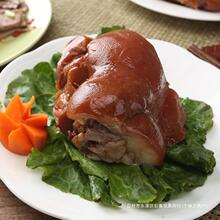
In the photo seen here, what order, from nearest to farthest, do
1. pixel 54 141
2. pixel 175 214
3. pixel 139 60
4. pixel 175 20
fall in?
pixel 175 214 → pixel 139 60 → pixel 54 141 → pixel 175 20

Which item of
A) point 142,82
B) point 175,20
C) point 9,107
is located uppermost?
point 142,82

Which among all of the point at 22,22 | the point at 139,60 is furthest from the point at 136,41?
the point at 22,22

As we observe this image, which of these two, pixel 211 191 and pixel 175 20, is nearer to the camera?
pixel 211 191

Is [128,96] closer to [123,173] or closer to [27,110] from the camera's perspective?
[123,173]

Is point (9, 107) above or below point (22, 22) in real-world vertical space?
above

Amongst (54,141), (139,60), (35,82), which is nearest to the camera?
(139,60)

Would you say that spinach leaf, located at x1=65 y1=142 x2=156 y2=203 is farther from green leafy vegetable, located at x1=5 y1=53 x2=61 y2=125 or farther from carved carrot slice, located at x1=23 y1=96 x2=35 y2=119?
green leafy vegetable, located at x1=5 y1=53 x2=61 y2=125

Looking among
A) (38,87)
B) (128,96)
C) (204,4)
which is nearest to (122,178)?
(128,96)

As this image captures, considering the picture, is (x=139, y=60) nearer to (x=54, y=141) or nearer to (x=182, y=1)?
(x=54, y=141)
